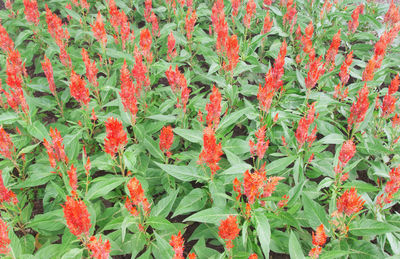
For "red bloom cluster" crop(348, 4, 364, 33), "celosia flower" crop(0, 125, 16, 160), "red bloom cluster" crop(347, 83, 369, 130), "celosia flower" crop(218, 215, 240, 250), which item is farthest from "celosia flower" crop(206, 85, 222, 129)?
"red bloom cluster" crop(348, 4, 364, 33)

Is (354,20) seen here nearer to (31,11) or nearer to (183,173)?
(183,173)

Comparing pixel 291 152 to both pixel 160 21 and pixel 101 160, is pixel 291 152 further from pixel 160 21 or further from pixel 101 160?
pixel 160 21

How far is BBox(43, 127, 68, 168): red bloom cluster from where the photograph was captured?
2568 mm

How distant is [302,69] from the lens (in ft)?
14.7

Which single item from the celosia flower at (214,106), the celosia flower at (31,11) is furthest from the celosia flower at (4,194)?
the celosia flower at (31,11)

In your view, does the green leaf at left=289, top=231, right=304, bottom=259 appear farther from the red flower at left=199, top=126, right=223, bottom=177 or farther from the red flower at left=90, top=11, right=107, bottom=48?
the red flower at left=90, top=11, right=107, bottom=48

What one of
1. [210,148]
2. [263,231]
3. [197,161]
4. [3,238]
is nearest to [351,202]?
[263,231]

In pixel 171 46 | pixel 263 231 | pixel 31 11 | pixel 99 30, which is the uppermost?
pixel 31 11

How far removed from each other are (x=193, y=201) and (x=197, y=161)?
50 centimetres

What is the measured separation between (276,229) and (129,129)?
6.55ft

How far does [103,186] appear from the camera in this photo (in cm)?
270

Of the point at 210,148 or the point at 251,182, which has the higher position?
the point at 210,148

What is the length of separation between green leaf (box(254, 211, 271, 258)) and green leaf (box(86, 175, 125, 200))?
117 centimetres

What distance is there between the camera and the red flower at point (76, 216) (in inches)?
73.9
